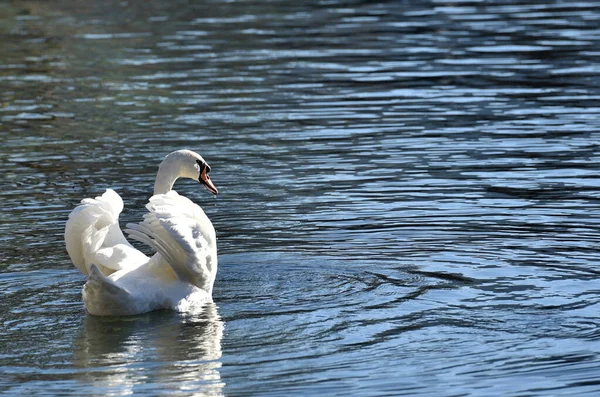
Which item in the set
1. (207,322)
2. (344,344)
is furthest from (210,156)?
(344,344)

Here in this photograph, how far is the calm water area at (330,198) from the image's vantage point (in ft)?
26.3

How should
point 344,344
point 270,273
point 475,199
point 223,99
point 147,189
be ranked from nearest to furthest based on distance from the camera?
point 344,344 → point 270,273 → point 475,199 → point 147,189 → point 223,99

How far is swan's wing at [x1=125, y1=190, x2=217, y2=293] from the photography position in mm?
9109

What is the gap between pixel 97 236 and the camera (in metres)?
9.61

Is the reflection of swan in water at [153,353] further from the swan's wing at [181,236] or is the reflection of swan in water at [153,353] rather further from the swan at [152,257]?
the swan's wing at [181,236]

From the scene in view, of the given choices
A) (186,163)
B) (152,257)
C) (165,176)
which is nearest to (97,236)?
(152,257)

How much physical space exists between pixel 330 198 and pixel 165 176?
308 cm

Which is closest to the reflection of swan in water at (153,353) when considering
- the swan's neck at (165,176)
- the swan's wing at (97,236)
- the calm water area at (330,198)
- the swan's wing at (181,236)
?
the calm water area at (330,198)

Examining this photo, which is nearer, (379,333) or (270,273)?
(379,333)

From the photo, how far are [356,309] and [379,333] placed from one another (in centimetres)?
61

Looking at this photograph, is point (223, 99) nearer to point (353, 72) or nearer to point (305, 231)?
point (353, 72)

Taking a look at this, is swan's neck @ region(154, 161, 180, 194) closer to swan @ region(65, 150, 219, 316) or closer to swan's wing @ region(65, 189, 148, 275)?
swan @ region(65, 150, 219, 316)

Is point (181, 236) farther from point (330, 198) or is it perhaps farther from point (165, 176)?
point (330, 198)

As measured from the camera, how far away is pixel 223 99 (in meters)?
18.6
